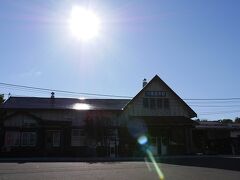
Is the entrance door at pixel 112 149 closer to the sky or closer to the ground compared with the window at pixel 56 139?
closer to the ground

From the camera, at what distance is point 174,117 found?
44281mm

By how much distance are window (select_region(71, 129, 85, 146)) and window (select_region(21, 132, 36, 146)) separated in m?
4.21

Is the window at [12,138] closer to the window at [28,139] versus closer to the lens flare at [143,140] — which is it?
the window at [28,139]

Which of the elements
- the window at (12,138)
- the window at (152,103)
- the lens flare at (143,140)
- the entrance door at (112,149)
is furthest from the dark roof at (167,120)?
the window at (12,138)

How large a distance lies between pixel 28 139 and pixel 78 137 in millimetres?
5411

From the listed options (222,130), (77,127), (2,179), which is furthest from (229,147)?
(2,179)

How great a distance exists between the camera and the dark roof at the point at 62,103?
1740 inches

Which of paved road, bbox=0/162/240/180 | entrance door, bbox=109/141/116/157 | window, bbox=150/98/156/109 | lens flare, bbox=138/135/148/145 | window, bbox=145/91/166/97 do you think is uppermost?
window, bbox=145/91/166/97

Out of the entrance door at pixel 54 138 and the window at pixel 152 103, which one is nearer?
the entrance door at pixel 54 138

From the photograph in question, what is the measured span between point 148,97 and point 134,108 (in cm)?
211

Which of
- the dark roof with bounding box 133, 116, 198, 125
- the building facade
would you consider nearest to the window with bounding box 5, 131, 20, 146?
the building facade

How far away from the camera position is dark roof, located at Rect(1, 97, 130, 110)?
44.2 metres

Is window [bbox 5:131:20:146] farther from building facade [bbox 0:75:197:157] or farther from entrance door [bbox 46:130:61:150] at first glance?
entrance door [bbox 46:130:61:150]

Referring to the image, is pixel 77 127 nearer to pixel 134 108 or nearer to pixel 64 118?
pixel 64 118
